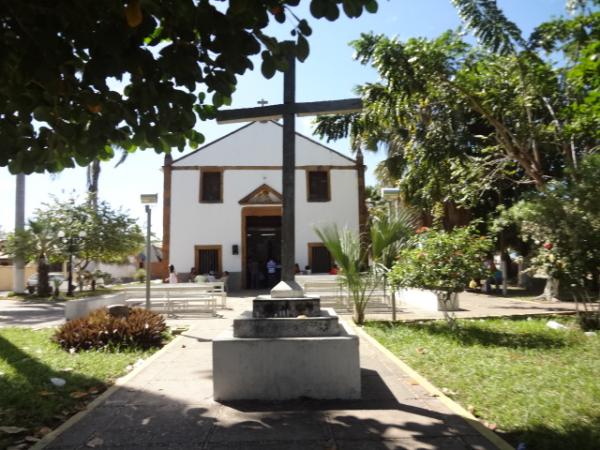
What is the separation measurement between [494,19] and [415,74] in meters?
2.61

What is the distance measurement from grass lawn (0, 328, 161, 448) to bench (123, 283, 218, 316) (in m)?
4.35

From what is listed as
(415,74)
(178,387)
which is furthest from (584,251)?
(178,387)

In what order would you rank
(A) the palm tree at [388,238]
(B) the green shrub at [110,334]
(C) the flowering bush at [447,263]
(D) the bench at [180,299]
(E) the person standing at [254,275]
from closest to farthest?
(B) the green shrub at [110,334] → (C) the flowering bush at [447,263] → (A) the palm tree at [388,238] → (D) the bench at [180,299] → (E) the person standing at [254,275]

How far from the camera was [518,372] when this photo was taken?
565 centimetres

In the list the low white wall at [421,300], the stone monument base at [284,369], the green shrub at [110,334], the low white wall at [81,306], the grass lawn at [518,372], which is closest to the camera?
the grass lawn at [518,372]

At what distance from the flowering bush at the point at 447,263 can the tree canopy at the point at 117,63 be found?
205 inches

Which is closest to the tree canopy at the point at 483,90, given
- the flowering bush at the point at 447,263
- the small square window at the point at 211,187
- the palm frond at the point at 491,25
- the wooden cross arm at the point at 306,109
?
the palm frond at the point at 491,25

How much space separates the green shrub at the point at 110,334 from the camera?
308 inches

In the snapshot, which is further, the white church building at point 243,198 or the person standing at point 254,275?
the person standing at point 254,275

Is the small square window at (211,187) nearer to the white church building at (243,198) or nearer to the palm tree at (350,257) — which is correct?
the white church building at (243,198)

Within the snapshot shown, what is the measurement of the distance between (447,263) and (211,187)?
17.4 meters

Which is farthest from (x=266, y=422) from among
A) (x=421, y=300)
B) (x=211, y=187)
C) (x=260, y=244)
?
(x=260, y=244)

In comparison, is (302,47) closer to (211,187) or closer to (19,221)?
(211,187)

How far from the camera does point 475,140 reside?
17.1 meters
